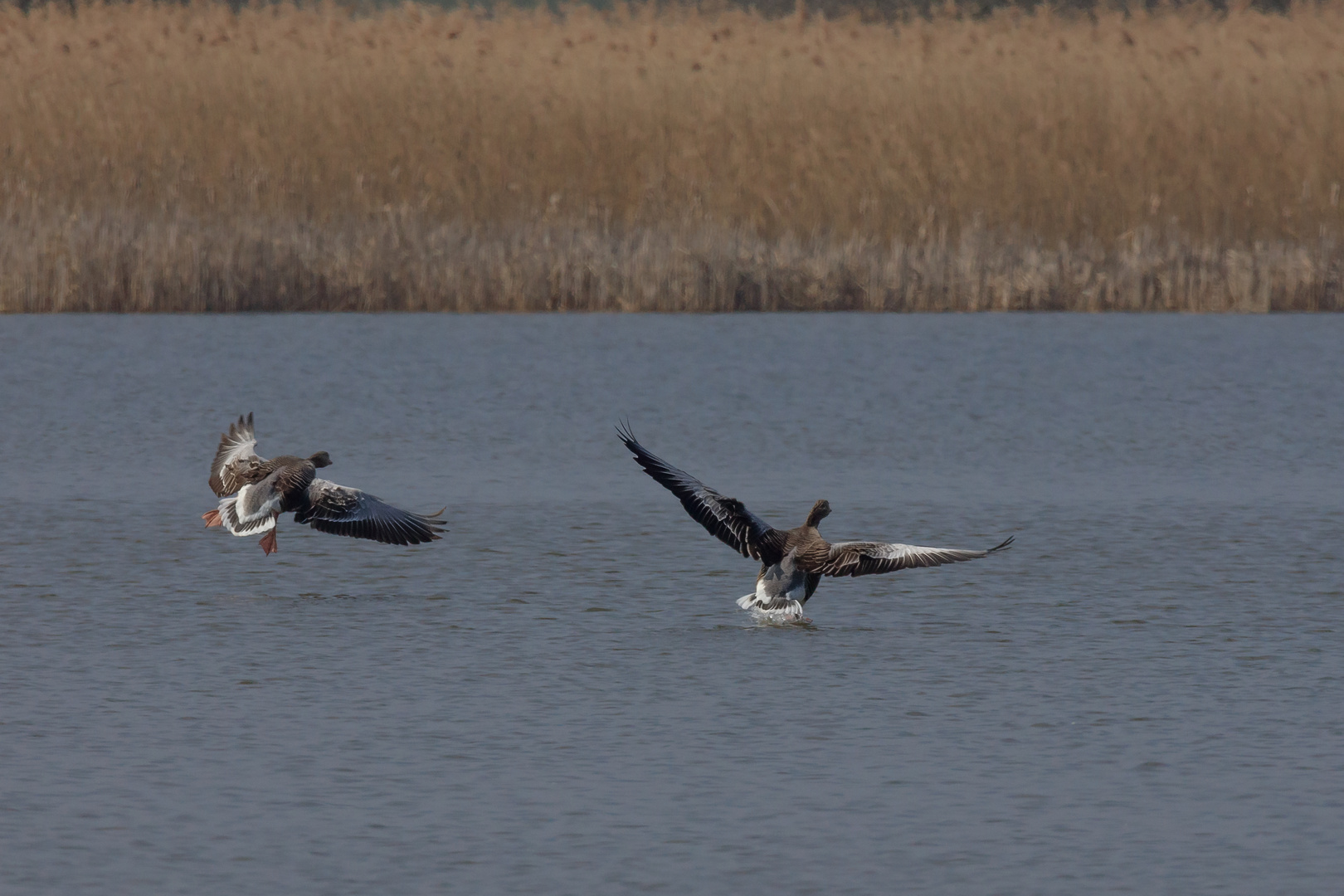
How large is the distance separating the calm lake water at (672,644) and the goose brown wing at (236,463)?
344 mm

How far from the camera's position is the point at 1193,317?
16922 millimetres

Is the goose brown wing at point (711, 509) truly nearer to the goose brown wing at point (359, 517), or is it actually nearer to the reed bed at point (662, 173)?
the goose brown wing at point (359, 517)

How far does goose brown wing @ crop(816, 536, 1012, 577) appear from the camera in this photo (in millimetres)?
6965

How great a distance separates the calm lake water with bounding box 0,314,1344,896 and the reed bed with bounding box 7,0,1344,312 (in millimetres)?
2730

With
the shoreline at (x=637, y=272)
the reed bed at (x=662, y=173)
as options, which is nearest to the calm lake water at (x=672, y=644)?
the shoreline at (x=637, y=272)

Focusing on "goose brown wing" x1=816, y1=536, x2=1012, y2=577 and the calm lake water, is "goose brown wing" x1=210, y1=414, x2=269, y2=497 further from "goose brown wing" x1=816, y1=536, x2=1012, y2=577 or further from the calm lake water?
"goose brown wing" x1=816, y1=536, x2=1012, y2=577

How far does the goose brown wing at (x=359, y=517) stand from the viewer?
26.6 feet

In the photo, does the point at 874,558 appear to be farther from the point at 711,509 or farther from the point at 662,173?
the point at 662,173

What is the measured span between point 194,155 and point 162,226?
1321mm

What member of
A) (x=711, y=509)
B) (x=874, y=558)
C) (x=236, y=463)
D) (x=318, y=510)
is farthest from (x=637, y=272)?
(x=874, y=558)

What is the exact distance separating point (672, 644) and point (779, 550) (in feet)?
1.71

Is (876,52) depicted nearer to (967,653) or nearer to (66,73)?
(66,73)

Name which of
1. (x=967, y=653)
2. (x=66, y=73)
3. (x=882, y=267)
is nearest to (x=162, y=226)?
(x=66, y=73)

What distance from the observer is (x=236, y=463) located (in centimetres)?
870
